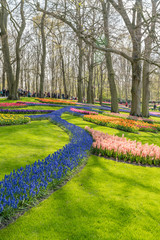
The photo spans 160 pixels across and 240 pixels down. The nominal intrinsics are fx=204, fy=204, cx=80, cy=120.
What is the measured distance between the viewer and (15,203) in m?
2.94

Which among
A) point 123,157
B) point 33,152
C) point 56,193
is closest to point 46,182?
point 56,193

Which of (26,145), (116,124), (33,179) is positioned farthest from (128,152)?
(116,124)

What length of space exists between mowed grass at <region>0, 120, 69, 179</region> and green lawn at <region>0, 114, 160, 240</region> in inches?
56.1

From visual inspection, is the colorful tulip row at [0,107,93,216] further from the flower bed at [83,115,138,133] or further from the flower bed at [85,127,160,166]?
the flower bed at [83,115,138,133]

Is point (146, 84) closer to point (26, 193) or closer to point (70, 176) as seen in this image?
point (70, 176)

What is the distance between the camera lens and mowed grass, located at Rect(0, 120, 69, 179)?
4.93 metres

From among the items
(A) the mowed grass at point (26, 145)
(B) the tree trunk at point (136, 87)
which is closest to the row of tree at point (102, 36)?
(B) the tree trunk at point (136, 87)

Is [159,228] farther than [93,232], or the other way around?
[159,228]

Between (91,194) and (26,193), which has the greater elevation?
(26,193)

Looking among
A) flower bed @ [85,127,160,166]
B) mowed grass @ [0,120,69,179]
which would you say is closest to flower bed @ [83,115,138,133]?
mowed grass @ [0,120,69,179]

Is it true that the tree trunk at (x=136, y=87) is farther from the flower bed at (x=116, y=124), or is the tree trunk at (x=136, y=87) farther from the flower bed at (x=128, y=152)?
the flower bed at (x=128, y=152)

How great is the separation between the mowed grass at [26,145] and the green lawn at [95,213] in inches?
56.1

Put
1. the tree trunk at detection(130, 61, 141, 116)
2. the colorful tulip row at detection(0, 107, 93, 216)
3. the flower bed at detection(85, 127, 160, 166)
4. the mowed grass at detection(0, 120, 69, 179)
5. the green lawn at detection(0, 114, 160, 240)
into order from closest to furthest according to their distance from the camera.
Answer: the green lawn at detection(0, 114, 160, 240) → the colorful tulip row at detection(0, 107, 93, 216) → the mowed grass at detection(0, 120, 69, 179) → the flower bed at detection(85, 127, 160, 166) → the tree trunk at detection(130, 61, 141, 116)

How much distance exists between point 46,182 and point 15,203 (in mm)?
715
